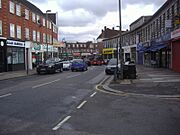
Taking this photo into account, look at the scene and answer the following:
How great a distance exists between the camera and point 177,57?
2889 centimetres

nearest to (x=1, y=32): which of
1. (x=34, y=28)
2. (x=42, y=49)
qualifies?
(x=34, y=28)

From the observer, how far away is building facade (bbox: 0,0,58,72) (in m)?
35.5

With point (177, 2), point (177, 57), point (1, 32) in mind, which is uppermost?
point (177, 2)

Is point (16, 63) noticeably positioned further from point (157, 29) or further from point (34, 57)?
point (157, 29)

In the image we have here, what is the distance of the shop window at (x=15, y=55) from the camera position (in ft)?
122

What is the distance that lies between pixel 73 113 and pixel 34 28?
40078 millimetres

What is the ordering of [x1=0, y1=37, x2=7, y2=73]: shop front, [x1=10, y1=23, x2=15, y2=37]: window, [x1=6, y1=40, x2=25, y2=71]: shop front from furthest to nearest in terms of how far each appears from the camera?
[x1=10, y1=23, x2=15, y2=37]: window → [x1=6, y1=40, x2=25, y2=71]: shop front → [x1=0, y1=37, x2=7, y2=73]: shop front

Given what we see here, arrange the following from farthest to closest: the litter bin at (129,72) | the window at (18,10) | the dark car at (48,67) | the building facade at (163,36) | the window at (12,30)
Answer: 1. the window at (18,10)
2. the window at (12,30)
3. the dark car at (48,67)
4. the building facade at (163,36)
5. the litter bin at (129,72)

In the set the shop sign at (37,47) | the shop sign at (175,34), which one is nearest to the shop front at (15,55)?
the shop sign at (37,47)

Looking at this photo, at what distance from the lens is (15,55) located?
39.2m

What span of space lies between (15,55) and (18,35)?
287 centimetres

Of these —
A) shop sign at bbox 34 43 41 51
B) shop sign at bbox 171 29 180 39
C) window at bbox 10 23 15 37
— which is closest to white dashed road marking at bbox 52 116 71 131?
shop sign at bbox 171 29 180 39

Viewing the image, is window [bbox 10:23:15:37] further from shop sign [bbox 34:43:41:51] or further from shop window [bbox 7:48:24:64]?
shop sign [bbox 34:43:41:51]

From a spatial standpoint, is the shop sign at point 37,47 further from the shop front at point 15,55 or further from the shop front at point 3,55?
the shop front at point 3,55
